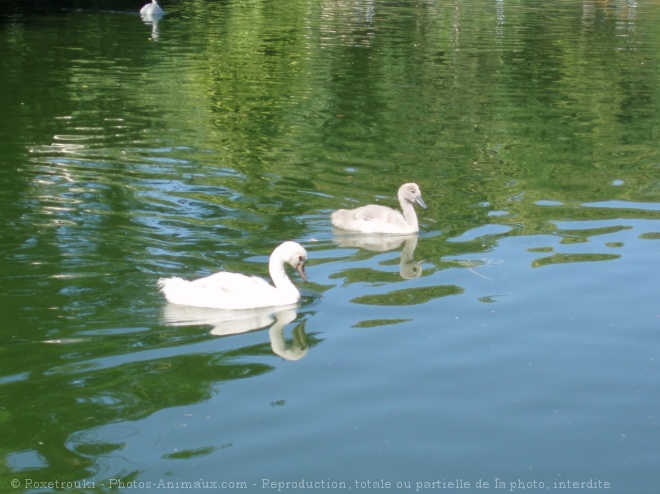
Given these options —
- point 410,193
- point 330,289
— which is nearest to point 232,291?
point 330,289

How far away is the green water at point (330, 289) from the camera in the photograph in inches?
305

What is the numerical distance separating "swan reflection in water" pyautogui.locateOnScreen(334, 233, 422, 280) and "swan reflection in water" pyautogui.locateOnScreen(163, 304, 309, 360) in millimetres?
2077

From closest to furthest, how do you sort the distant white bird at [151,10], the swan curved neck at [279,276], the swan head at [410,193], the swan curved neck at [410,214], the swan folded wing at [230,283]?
the swan folded wing at [230,283] < the swan curved neck at [279,276] < the swan curved neck at [410,214] < the swan head at [410,193] < the distant white bird at [151,10]

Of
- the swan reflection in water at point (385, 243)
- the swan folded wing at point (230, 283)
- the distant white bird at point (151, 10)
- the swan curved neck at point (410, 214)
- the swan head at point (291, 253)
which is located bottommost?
the swan reflection in water at point (385, 243)

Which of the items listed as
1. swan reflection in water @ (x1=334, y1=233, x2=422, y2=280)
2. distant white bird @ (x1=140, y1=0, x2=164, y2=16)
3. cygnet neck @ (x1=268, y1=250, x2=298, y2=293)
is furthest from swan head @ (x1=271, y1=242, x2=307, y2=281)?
distant white bird @ (x1=140, y1=0, x2=164, y2=16)

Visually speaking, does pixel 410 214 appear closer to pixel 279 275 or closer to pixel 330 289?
pixel 330 289

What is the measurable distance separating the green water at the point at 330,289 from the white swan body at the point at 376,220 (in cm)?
20

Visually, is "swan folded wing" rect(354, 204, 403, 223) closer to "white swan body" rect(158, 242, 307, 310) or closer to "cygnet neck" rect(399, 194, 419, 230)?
"cygnet neck" rect(399, 194, 419, 230)

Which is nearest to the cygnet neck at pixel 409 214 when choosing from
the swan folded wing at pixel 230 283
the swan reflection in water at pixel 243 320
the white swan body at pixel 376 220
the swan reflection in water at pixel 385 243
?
the white swan body at pixel 376 220

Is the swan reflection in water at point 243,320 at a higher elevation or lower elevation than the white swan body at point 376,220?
lower

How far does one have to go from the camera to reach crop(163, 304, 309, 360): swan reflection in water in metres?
9.72

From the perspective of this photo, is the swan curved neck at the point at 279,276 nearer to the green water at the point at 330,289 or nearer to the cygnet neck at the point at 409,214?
the green water at the point at 330,289

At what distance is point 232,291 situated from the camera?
10070 mm

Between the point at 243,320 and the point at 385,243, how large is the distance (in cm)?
308
